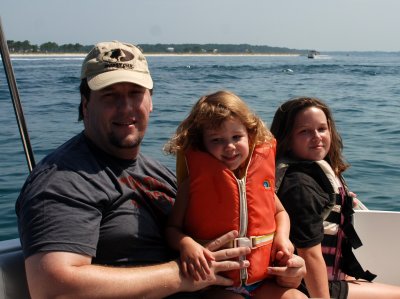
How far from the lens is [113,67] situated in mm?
2146

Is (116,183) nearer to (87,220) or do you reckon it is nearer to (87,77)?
(87,220)

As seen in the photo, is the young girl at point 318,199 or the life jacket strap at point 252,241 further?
the young girl at point 318,199

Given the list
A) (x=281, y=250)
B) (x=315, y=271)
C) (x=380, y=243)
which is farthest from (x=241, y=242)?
(x=380, y=243)

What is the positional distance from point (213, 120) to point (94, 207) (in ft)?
1.98

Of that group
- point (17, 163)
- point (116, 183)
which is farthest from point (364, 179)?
point (116, 183)

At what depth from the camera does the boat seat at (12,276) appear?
6.72 feet

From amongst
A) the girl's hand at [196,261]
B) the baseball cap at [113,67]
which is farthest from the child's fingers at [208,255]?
the baseball cap at [113,67]

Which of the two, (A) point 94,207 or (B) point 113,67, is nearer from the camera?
(A) point 94,207

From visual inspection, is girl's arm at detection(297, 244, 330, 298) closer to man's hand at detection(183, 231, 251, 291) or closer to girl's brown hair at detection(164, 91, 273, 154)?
man's hand at detection(183, 231, 251, 291)

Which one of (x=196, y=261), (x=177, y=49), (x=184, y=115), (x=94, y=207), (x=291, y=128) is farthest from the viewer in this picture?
(x=177, y=49)

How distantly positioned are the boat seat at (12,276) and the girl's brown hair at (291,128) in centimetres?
124

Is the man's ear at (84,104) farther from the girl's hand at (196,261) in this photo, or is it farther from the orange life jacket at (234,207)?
the girl's hand at (196,261)

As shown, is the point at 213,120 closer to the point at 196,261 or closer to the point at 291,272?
the point at 196,261

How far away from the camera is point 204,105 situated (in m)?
2.22
